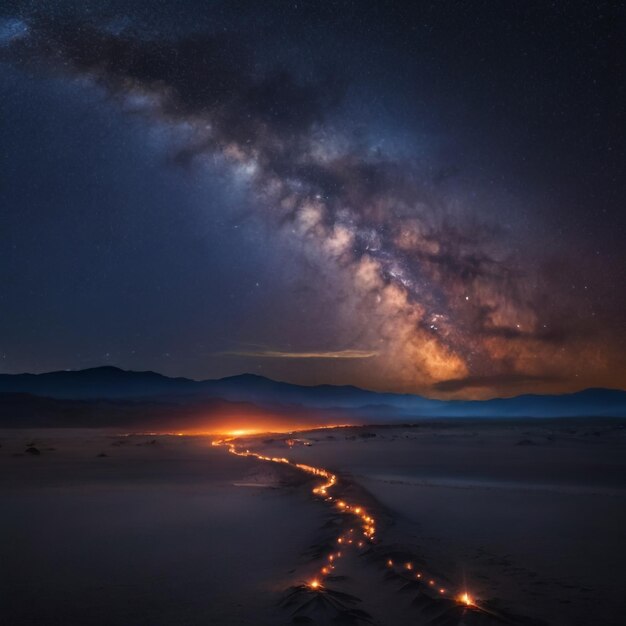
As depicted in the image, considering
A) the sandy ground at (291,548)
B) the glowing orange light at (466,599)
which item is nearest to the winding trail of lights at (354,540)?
the glowing orange light at (466,599)

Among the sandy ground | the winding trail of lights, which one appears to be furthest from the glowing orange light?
the sandy ground

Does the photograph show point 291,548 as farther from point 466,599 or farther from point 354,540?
point 466,599

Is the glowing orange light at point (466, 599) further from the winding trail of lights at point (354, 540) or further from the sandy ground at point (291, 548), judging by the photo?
the sandy ground at point (291, 548)

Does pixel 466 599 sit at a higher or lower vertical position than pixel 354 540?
higher

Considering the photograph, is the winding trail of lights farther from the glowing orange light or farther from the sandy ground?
the sandy ground

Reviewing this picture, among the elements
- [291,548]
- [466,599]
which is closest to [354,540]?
[291,548]

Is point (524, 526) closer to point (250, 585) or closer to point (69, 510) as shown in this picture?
point (250, 585)

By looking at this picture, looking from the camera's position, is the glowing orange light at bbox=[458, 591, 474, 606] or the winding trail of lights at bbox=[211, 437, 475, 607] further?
the winding trail of lights at bbox=[211, 437, 475, 607]

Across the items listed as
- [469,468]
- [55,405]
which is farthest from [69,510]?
[55,405]
